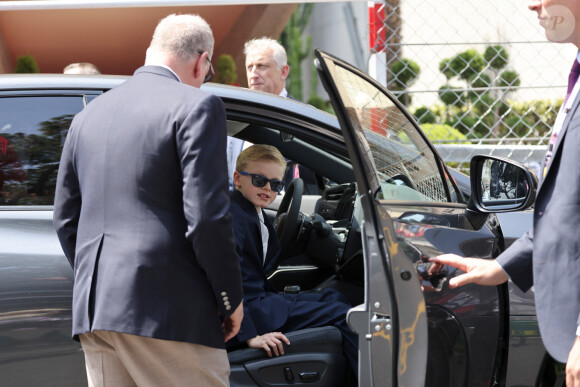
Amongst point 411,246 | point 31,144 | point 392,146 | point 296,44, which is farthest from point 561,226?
point 296,44

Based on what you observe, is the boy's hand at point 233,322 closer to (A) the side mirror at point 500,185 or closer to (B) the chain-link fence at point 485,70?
(A) the side mirror at point 500,185

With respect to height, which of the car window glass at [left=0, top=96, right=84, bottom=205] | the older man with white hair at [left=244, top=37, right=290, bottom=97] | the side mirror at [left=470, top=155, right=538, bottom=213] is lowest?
the side mirror at [left=470, top=155, right=538, bottom=213]

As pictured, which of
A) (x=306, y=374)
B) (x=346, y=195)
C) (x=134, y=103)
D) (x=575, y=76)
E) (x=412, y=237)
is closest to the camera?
(x=575, y=76)

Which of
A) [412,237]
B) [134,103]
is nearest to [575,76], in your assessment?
[412,237]

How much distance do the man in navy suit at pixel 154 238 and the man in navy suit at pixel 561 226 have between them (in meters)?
0.77

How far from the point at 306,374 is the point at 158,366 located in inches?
32.3

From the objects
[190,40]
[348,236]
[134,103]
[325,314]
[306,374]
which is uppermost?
[190,40]

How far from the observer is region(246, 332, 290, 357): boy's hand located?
2.58 meters

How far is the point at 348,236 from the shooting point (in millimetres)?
3119

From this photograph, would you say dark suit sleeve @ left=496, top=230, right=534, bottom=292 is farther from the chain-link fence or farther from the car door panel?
the chain-link fence

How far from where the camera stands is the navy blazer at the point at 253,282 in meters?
2.66

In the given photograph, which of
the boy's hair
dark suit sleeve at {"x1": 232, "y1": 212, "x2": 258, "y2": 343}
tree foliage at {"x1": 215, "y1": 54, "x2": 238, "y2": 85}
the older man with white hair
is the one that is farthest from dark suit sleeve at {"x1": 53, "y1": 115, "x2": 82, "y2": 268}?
tree foliage at {"x1": 215, "y1": 54, "x2": 238, "y2": 85}

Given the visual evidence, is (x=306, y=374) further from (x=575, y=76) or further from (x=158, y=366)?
(x=575, y=76)

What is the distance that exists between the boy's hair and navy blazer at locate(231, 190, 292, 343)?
0.13 metres
